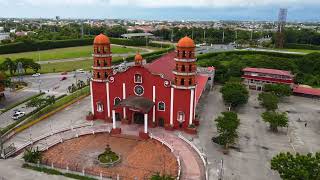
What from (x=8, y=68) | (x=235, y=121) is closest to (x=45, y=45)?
(x=8, y=68)

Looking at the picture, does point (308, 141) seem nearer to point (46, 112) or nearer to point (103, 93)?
point (103, 93)

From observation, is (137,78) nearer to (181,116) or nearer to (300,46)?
(181,116)

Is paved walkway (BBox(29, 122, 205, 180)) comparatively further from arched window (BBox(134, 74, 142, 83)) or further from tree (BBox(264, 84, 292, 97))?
tree (BBox(264, 84, 292, 97))

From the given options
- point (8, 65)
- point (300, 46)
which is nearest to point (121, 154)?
point (8, 65)

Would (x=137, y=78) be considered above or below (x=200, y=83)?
above

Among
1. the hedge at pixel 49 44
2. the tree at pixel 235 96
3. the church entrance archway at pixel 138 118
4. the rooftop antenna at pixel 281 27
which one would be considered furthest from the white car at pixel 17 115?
the rooftop antenna at pixel 281 27

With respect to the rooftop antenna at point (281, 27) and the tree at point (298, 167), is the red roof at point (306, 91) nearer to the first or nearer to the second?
the tree at point (298, 167)
